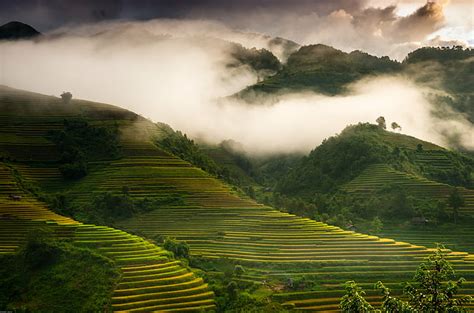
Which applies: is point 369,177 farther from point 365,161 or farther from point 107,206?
point 107,206

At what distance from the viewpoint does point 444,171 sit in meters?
96.0

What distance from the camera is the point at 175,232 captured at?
57.8 m

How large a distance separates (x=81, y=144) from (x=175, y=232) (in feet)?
115

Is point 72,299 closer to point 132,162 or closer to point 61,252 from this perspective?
point 61,252

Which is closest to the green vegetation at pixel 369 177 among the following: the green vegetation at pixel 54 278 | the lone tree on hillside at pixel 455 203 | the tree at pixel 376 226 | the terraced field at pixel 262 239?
the lone tree on hillside at pixel 455 203

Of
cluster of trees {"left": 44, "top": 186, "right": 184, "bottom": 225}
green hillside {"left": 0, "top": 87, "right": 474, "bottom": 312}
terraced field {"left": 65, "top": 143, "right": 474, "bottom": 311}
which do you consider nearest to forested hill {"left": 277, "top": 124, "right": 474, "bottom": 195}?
green hillside {"left": 0, "top": 87, "right": 474, "bottom": 312}

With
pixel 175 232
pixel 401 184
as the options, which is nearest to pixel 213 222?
pixel 175 232

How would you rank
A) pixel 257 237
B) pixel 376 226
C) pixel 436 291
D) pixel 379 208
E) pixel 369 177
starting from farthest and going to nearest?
pixel 369 177
pixel 379 208
pixel 376 226
pixel 257 237
pixel 436 291

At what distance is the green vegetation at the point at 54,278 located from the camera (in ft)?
110

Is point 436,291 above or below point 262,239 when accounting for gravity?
above

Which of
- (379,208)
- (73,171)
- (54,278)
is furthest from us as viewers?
(379,208)

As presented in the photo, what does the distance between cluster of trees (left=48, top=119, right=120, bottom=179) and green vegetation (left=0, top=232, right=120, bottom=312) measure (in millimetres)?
37780

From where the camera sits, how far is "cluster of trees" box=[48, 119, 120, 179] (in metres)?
76.0

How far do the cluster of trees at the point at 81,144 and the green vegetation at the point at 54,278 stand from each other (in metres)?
37.8
